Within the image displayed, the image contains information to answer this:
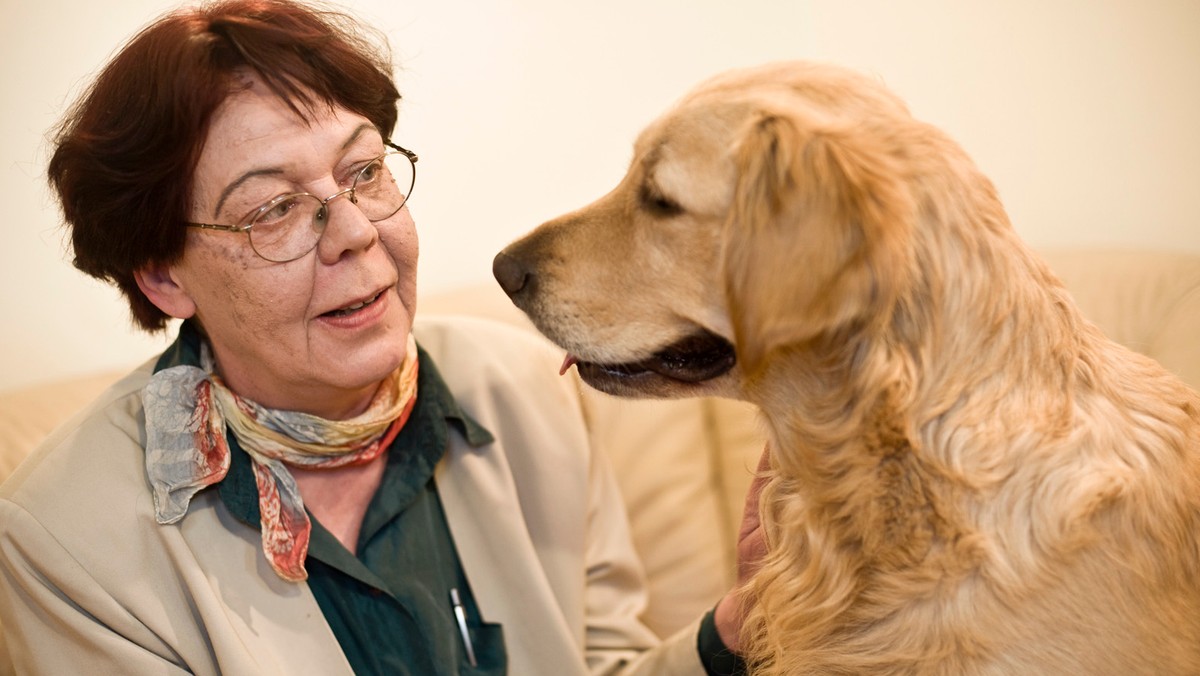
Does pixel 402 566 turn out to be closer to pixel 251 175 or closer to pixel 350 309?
pixel 350 309

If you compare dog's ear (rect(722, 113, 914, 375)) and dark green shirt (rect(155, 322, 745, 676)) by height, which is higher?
dog's ear (rect(722, 113, 914, 375))

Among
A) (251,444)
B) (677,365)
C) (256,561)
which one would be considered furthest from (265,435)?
(677,365)

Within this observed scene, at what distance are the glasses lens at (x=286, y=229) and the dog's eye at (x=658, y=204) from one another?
47cm

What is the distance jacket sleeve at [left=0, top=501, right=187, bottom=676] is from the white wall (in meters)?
0.91

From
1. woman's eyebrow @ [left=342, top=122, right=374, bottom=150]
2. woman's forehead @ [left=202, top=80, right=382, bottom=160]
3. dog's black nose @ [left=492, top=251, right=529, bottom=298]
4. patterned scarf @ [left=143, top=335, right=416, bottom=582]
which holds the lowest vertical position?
patterned scarf @ [left=143, top=335, right=416, bottom=582]

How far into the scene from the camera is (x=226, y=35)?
1.26m

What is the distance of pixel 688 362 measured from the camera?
3.59ft

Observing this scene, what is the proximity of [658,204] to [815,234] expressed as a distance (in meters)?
0.24

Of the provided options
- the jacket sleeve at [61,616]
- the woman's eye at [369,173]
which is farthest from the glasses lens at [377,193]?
the jacket sleeve at [61,616]

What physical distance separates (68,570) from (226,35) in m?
0.74

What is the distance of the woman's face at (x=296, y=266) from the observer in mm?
1220

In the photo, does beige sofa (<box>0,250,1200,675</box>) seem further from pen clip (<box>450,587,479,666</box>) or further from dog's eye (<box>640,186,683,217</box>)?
dog's eye (<box>640,186,683,217</box>)

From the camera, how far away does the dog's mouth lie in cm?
107

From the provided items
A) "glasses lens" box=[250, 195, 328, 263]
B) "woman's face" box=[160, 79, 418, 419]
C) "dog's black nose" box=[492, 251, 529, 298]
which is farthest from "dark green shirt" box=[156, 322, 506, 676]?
"dog's black nose" box=[492, 251, 529, 298]
